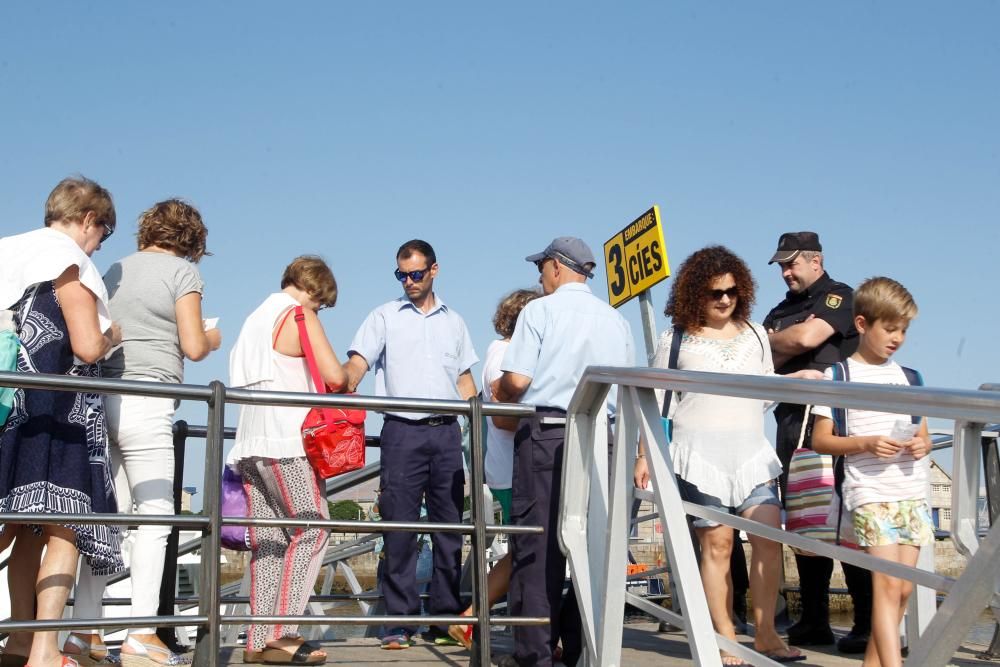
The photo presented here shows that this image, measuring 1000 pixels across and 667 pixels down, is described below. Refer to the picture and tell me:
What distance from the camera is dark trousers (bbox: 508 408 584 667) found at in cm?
426

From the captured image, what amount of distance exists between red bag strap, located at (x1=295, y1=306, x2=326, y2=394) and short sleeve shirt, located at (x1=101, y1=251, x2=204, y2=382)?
0.44 metres

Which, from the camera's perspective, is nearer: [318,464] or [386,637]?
[318,464]

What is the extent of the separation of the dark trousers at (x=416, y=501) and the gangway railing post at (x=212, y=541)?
1.45 metres

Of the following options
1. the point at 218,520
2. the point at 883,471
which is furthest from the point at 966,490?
the point at 218,520

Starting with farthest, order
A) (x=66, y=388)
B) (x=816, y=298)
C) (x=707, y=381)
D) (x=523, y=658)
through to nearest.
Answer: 1. (x=816, y=298)
2. (x=523, y=658)
3. (x=66, y=388)
4. (x=707, y=381)

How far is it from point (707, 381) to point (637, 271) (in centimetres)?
380

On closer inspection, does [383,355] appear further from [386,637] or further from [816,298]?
[816,298]

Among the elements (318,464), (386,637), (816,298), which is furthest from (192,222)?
(816,298)

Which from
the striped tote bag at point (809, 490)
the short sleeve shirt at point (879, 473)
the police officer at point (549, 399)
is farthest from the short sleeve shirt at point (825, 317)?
the short sleeve shirt at point (879, 473)

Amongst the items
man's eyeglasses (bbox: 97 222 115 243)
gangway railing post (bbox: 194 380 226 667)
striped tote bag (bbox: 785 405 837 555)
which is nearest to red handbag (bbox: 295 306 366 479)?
gangway railing post (bbox: 194 380 226 667)

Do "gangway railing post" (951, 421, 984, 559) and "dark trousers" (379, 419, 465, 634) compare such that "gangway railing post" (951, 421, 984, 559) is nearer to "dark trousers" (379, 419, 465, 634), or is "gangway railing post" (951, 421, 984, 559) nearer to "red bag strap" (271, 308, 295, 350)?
"dark trousers" (379, 419, 465, 634)

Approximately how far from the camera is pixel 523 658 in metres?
4.24

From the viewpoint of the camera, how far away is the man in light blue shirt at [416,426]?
203 inches

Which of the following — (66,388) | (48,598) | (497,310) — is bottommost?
(48,598)
